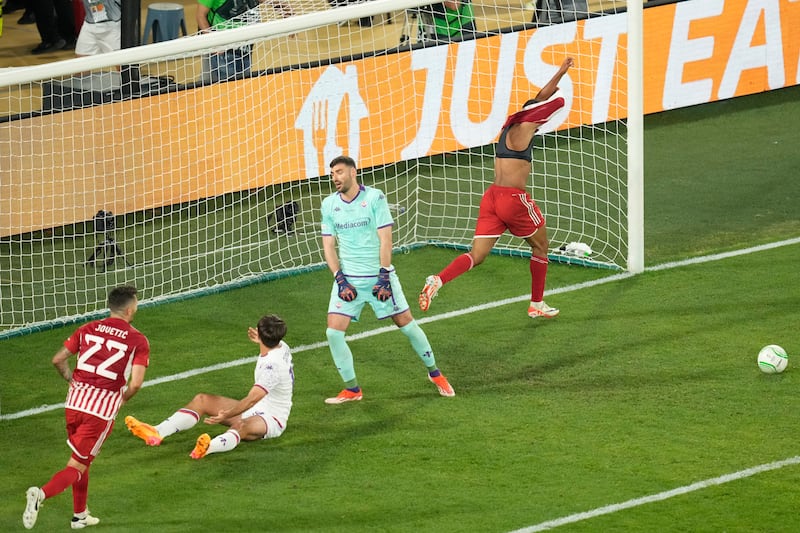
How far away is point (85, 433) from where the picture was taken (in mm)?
8711

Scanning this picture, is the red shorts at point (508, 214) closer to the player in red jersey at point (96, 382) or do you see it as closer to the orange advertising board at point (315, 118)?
the orange advertising board at point (315, 118)

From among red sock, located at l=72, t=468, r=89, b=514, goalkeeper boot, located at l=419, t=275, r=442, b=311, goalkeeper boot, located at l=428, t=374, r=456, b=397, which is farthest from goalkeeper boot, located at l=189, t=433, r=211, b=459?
goalkeeper boot, located at l=419, t=275, r=442, b=311

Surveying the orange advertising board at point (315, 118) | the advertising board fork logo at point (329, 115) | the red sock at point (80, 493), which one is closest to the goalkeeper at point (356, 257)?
the red sock at point (80, 493)

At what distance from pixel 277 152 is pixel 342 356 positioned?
496 cm

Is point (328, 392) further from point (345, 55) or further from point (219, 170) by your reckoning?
point (345, 55)

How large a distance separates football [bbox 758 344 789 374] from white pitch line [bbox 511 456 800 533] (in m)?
1.51

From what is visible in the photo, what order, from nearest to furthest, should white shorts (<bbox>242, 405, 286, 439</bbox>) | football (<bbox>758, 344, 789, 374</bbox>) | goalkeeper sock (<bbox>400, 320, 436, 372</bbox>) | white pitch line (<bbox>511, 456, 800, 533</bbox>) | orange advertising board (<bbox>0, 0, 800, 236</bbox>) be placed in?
white pitch line (<bbox>511, 456, 800, 533</bbox>)
white shorts (<bbox>242, 405, 286, 439</bbox>)
goalkeeper sock (<bbox>400, 320, 436, 372</bbox>)
football (<bbox>758, 344, 789, 374</bbox>)
orange advertising board (<bbox>0, 0, 800, 236</bbox>)

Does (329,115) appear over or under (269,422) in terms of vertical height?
over

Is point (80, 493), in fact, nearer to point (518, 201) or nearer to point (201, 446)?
point (201, 446)

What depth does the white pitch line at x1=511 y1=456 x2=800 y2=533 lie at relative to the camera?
334 inches

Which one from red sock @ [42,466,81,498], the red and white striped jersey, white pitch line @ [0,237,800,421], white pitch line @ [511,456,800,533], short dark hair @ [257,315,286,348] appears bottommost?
white pitch line @ [0,237,800,421]

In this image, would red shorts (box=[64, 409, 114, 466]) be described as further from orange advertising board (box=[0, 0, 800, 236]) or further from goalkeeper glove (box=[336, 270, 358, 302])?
orange advertising board (box=[0, 0, 800, 236])

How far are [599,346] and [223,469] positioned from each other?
370 cm

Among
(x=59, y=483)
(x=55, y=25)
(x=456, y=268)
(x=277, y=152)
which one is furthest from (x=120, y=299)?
(x=55, y=25)
